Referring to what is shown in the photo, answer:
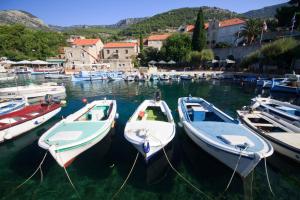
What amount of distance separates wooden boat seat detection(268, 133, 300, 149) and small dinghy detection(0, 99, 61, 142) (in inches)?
603

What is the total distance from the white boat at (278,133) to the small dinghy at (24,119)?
48.8 ft

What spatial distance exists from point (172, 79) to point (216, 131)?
34.9m

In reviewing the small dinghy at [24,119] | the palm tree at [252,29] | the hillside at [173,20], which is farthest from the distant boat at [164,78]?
the hillside at [173,20]

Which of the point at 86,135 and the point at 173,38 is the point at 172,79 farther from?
the point at 86,135

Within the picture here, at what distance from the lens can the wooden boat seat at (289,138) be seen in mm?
8256

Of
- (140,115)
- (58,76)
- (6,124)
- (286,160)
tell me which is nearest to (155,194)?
(140,115)

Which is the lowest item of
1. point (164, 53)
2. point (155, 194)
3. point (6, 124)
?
point (155, 194)

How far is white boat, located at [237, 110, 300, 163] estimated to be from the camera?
822 cm

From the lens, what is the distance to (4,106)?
15.1 meters

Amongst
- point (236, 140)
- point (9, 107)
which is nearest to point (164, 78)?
point (9, 107)

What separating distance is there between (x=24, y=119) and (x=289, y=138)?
16.1 meters

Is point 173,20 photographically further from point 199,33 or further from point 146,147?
point 146,147

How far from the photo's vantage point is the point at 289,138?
8.75 meters

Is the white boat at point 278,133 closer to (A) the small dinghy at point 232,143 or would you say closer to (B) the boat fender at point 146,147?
(A) the small dinghy at point 232,143
